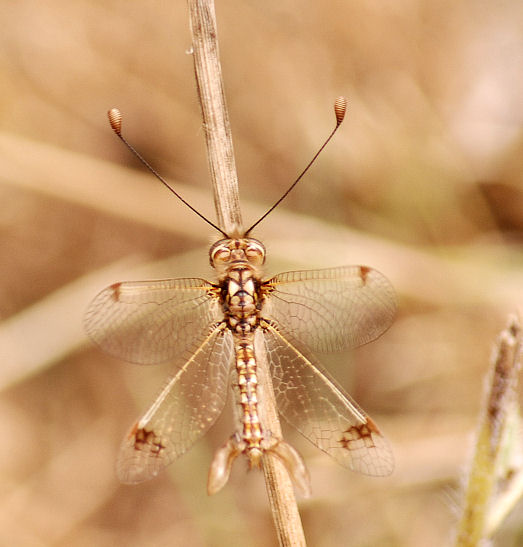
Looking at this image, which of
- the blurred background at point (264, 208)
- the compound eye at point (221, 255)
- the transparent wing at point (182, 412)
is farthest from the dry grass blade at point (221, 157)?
the blurred background at point (264, 208)

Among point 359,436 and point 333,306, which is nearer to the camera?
point 359,436

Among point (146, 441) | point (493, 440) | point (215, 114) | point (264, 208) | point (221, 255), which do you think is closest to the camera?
point (493, 440)

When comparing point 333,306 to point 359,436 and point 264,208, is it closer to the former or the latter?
point 359,436

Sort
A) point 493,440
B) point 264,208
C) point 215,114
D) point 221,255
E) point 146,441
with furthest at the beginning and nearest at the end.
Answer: point 264,208, point 221,255, point 146,441, point 215,114, point 493,440

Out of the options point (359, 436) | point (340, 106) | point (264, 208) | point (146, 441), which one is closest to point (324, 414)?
point (359, 436)

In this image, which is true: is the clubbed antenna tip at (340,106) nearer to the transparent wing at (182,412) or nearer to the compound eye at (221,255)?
the compound eye at (221,255)

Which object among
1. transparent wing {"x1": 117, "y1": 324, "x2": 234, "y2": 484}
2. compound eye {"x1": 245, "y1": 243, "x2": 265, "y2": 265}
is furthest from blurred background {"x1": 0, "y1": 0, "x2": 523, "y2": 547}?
transparent wing {"x1": 117, "y1": 324, "x2": 234, "y2": 484}
